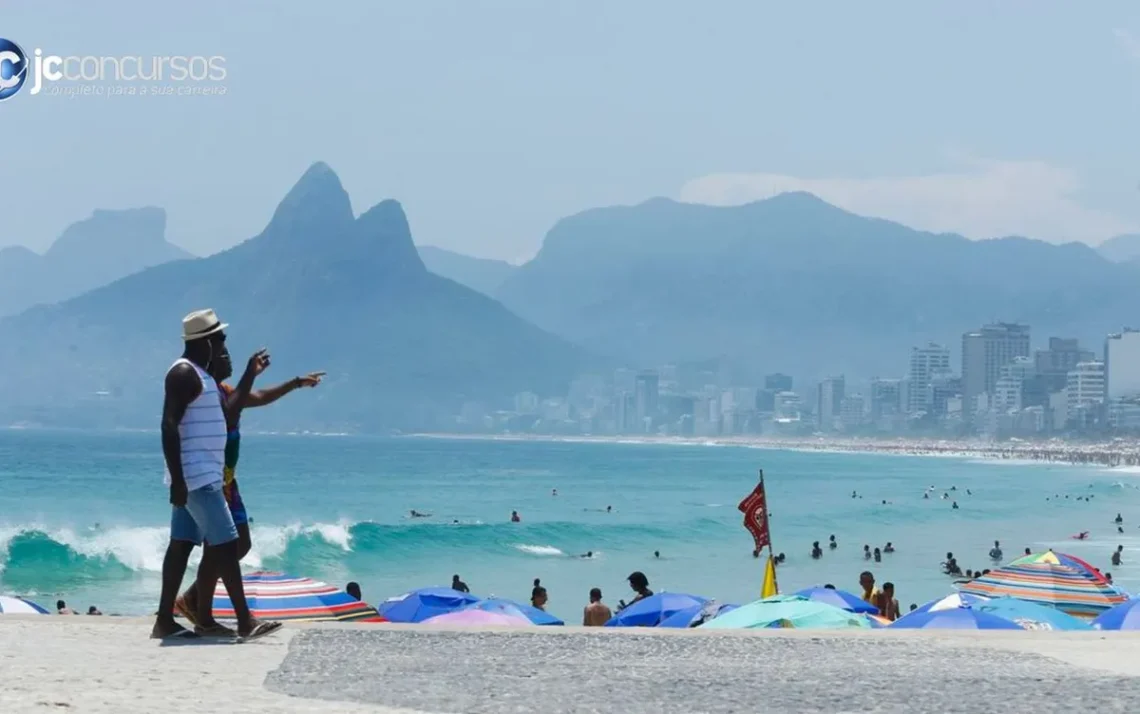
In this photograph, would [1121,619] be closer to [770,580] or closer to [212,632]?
[770,580]

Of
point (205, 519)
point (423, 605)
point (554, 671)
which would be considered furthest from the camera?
point (423, 605)

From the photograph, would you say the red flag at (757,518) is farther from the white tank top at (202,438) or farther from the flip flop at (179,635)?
the white tank top at (202,438)

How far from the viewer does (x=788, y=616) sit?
1169 centimetres

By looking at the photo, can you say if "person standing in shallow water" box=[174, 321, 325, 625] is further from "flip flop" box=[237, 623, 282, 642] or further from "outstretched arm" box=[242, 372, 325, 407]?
"flip flop" box=[237, 623, 282, 642]

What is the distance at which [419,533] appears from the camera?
5516cm

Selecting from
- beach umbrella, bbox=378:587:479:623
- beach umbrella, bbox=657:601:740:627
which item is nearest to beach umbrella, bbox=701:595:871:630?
beach umbrella, bbox=657:601:740:627

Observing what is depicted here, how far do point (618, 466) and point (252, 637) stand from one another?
5613 inches

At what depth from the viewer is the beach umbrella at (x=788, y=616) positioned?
37.9ft

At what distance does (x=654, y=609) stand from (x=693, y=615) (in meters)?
0.64

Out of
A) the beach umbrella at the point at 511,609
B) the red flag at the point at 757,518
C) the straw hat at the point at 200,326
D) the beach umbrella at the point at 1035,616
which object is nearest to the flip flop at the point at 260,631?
the straw hat at the point at 200,326

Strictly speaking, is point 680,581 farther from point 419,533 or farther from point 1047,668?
point 1047,668

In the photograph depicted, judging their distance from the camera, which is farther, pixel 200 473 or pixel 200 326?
pixel 200 326

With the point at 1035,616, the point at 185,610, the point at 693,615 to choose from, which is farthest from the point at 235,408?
the point at 1035,616

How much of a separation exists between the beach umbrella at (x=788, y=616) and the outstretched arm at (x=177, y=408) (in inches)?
195
